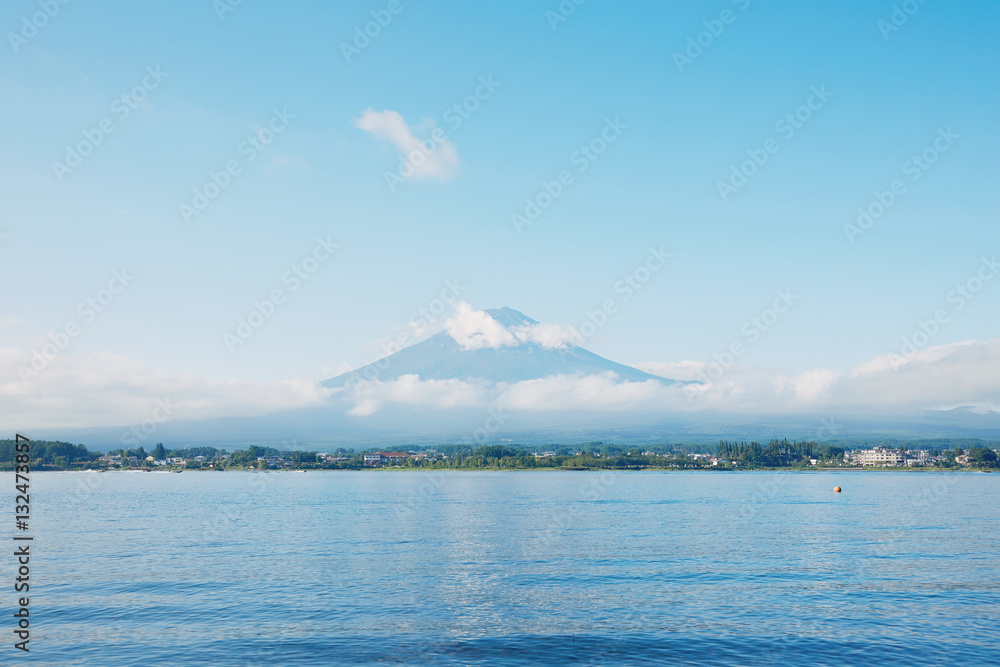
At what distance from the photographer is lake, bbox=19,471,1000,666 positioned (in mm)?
31500

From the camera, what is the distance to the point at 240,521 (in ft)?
280

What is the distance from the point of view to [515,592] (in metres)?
42.8

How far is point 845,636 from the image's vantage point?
33469 millimetres

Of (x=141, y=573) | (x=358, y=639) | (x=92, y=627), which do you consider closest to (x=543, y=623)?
(x=358, y=639)

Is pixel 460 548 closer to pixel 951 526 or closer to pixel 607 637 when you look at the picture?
pixel 607 637

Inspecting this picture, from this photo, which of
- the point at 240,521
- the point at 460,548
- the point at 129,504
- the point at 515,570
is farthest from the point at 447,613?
the point at 129,504

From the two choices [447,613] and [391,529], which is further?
[391,529]

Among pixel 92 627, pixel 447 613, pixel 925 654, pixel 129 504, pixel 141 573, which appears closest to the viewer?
pixel 925 654

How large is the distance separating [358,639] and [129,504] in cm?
10037

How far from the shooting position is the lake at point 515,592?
31500 millimetres

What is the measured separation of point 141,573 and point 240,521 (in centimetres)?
3775

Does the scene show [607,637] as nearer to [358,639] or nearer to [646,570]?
[358,639]

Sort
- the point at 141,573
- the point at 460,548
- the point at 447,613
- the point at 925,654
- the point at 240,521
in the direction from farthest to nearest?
the point at 240,521
the point at 460,548
the point at 141,573
the point at 447,613
the point at 925,654

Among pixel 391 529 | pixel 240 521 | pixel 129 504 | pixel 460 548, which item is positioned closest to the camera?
pixel 460 548
